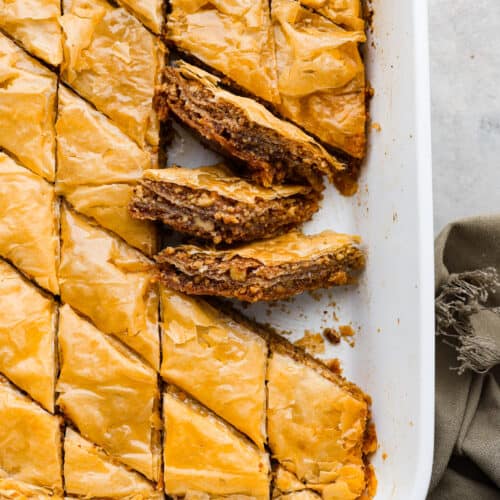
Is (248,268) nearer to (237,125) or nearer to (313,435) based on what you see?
(237,125)

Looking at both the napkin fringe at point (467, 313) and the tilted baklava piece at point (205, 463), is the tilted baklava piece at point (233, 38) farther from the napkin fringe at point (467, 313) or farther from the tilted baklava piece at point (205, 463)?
the tilted baklava piece at point (205, 463)

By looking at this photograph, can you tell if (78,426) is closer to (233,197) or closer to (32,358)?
A: (32,358)

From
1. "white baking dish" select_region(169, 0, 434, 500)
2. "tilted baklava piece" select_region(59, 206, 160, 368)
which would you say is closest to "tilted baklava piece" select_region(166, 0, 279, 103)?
"white baking dish" select_region(169, 0, 434, 500)

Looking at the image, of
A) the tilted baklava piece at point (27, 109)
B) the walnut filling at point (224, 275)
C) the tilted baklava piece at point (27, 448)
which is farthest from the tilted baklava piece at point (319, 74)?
the tilted baklava piece at point (27, 448)

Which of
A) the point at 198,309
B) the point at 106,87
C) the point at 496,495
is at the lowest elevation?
the point at 496,495

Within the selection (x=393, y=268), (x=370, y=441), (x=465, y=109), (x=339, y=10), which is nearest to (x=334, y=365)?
(x=370, y=441)

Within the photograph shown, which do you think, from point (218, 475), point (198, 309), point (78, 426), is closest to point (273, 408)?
point (218, 475)

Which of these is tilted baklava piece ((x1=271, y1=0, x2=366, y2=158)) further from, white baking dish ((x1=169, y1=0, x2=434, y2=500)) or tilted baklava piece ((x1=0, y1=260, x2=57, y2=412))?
tilted baklava piece ((x1=0, y1=260, x2=57, y2=412))
